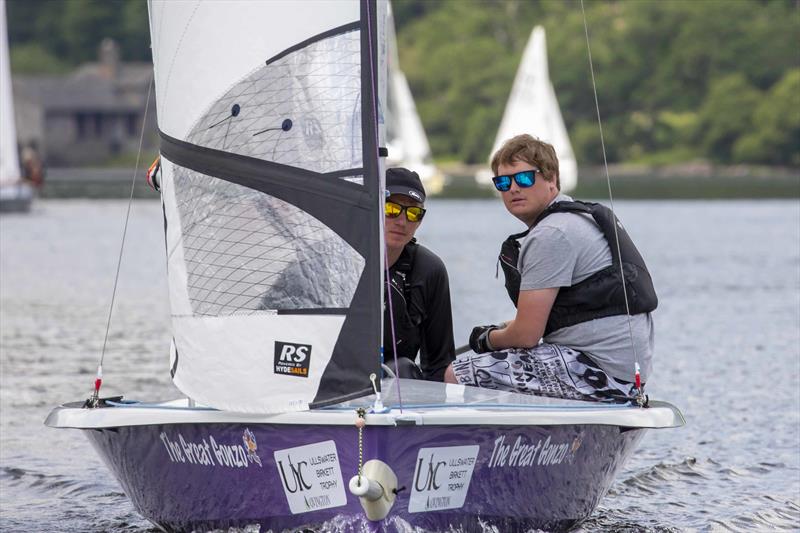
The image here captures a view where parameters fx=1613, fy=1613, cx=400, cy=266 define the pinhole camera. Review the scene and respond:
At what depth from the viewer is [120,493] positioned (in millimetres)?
10141

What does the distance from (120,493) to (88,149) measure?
113471mm

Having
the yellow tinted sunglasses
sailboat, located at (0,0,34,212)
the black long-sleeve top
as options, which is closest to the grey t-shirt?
the yellow tinted sunglasses

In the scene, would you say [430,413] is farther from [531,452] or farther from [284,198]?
[284,198]

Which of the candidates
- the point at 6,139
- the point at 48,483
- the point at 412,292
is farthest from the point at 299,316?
the point at 6,139

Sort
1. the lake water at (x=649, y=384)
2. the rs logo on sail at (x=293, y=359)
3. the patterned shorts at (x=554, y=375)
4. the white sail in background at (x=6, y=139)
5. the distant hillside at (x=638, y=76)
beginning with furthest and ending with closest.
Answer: the distant hillside at (x=638, y=76), the white sail in background at (x=6, y=139), the lake water at (x=649, y=384), the patterned shorts at (x=554, y=375), the rs logo on sail at (x=293, y=359)

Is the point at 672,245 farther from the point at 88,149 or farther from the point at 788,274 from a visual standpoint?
the point at 88,149

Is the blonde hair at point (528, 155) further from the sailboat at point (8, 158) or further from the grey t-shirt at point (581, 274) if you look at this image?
the sailboat at point (8, 158)

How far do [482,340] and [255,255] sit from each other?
1.34 meters

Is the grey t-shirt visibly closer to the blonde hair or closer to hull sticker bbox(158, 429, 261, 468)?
the blonde hair

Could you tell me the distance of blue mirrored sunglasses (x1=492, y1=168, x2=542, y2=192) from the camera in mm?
7730

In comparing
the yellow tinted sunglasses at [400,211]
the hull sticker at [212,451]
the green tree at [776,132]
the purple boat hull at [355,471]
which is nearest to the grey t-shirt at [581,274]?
the purple boat hull at [355,471]

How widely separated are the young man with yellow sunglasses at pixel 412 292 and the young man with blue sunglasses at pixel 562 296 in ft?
1.95

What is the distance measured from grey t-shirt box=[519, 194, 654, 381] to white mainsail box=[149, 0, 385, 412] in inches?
32.6

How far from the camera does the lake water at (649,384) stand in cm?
995
